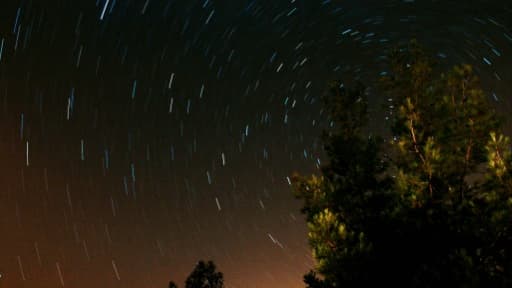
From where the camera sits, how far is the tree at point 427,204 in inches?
331

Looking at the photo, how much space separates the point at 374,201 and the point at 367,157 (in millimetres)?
1272

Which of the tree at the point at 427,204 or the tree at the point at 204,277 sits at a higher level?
the tree at the point at 204,277

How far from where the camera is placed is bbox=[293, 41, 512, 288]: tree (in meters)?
8.40

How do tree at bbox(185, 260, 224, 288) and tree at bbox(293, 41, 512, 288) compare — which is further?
tree at bbox(185, 260, 224, 288)

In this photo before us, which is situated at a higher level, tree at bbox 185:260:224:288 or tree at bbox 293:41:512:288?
tree at bbox 185:260:224:288

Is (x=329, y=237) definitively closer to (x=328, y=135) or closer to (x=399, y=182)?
(x=399, y=182)

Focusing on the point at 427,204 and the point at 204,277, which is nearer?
the point at 427,204

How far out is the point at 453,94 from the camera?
10.2 m

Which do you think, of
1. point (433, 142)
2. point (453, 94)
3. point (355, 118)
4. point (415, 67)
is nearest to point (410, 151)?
point (433, 142)

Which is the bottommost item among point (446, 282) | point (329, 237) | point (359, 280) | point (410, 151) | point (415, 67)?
point (446, 282)

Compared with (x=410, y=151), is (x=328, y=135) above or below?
above

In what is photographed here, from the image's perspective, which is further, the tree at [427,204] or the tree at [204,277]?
the tree at [204,277]

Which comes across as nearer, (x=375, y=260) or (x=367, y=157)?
(x=375, y=260)

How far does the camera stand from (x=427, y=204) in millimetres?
9906
